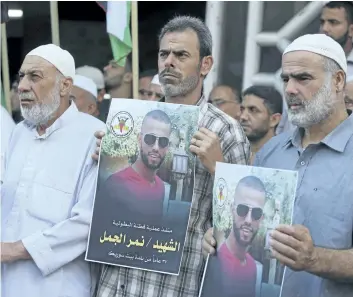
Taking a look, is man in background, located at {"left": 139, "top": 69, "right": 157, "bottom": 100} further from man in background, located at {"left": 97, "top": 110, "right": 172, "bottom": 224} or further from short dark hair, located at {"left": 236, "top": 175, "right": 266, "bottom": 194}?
short dark hair, located at {"left": 236, "top": 175, "right": 266, "bottom": 194}

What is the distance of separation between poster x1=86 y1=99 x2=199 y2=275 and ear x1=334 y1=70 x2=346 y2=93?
0.54 metres

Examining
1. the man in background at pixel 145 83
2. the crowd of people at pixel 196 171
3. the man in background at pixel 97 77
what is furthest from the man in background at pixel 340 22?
the man in background at pixel 97 77

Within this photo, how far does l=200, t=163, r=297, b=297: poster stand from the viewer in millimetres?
3070

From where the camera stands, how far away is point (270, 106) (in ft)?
19.3

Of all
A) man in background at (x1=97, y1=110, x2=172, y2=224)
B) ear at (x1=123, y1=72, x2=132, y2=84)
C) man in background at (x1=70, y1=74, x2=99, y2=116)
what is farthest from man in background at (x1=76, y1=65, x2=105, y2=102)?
man in background at (x1=97, y1=110, x2=172, y2=224)

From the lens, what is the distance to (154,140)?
3.55m

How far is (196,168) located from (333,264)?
782mm

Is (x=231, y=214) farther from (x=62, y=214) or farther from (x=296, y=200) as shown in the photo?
(x=62, y=214)

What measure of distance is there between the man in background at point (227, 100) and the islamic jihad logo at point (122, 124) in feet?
9.02

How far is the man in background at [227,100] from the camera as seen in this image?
6.34 meters

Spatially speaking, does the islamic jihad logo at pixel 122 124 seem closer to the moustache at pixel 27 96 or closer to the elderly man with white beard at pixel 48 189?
the elderly man with white beard at pixel 48 189

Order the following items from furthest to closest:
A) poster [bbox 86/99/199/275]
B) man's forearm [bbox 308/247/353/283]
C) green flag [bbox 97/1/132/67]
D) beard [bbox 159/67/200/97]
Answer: green flag [bbox 97/1/132/67], beard [bbox 159/67/200/97], poster [bbox 86/99/199/275], man's forearm [bbox 308/247/353/283]

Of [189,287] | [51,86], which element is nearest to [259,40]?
[51,86]

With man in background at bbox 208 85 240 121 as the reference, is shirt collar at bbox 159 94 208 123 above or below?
below
